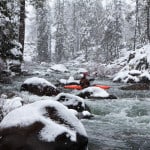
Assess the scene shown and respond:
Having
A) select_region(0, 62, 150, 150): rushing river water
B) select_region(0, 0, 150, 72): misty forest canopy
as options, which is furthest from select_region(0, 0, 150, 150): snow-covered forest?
select_region(0, 0, 150, 72): misty forest canopy

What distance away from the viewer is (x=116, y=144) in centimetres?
716

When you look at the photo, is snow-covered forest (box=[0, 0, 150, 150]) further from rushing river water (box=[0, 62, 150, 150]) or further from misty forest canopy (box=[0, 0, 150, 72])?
misty forest canopy (box=[0, 0, 150, 72])

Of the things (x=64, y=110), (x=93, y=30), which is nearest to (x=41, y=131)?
(x=64, y=110)

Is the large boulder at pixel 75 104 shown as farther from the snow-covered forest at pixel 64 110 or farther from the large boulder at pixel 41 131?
the large boulder at pixel 41 131

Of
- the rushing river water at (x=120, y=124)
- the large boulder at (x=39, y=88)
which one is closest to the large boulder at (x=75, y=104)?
the rushing river water at (x=120, y=124)

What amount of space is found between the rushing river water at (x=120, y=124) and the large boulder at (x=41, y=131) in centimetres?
83

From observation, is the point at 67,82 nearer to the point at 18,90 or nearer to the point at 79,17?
the point at 18,90

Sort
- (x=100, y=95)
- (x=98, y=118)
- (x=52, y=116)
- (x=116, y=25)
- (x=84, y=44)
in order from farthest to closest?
(x=84, y=44) → (x=116, y=25) → (x=100, y=95) → (x=98, y=118) → (x=52, y=116)

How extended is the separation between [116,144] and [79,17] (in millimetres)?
67151

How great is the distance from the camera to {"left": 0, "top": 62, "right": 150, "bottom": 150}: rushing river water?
723 cm

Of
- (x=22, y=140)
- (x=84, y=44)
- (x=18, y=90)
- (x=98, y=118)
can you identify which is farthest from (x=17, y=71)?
A: (x=84, y=44)

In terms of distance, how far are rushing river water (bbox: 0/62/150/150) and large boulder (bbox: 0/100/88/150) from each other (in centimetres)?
83

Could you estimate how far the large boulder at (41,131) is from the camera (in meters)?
5.86

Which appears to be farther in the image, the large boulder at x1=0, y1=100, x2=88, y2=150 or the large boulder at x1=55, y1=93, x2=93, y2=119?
the large boulder at x1=55, y1=93, x2=93, y2=119
